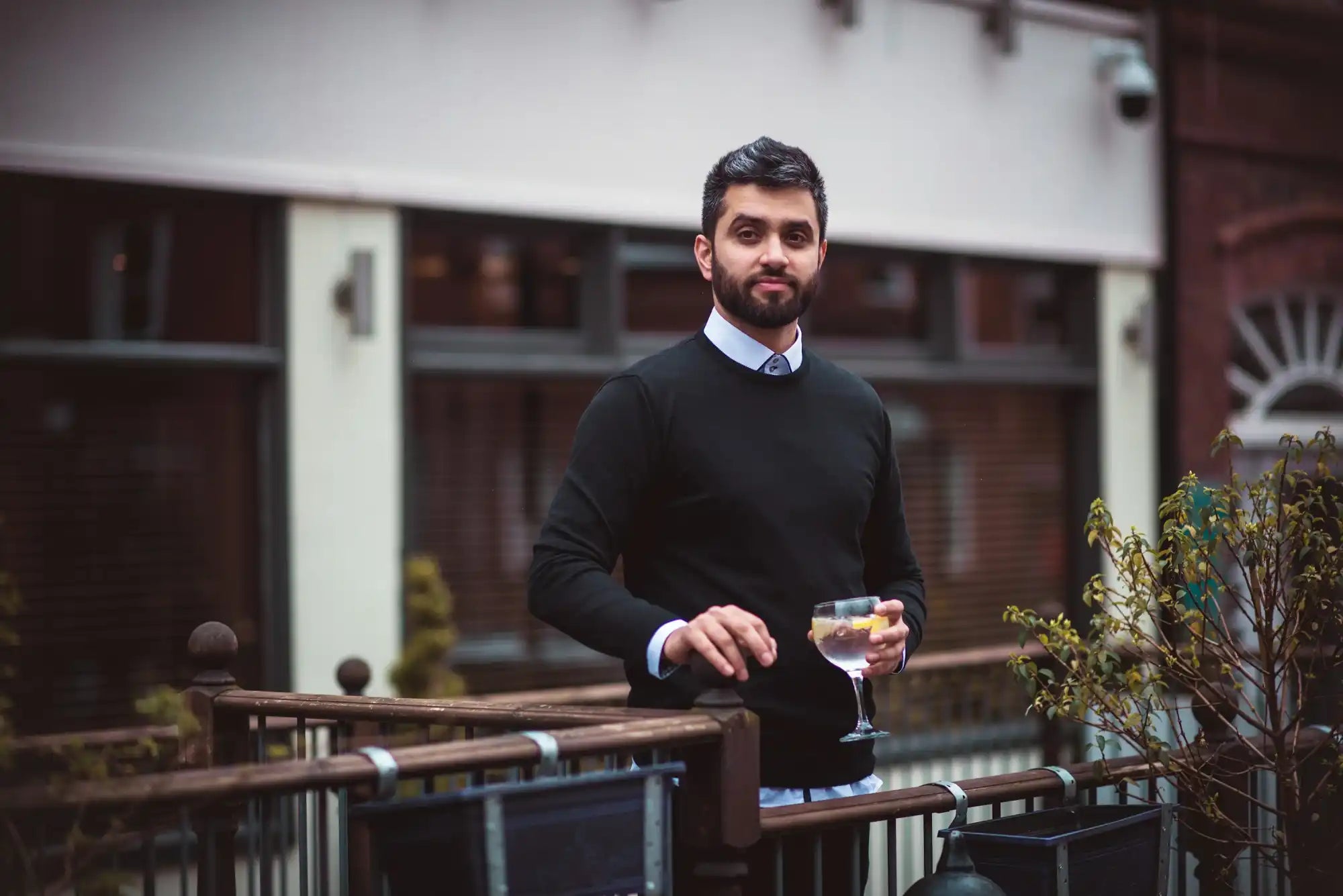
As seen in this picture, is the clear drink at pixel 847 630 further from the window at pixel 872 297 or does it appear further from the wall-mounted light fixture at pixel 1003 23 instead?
the wall-mounted light fixture at pixel 1003 23

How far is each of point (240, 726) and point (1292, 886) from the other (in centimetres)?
223

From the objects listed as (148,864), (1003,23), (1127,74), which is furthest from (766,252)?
(1127,74)

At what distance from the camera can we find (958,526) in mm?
9703

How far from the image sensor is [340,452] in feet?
23.8

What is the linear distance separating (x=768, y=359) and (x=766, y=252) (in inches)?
8.4

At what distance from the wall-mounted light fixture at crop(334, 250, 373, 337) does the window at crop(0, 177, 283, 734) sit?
33cm

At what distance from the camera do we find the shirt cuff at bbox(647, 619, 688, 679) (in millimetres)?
2836

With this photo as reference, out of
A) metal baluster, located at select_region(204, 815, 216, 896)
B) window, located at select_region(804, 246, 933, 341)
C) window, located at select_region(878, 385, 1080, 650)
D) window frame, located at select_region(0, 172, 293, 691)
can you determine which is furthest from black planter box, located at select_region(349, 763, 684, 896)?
window, located at select_region(878, 385, 1080, 650)

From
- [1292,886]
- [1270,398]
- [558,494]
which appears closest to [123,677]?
[558,494]

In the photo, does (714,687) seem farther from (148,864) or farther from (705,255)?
(148,864)

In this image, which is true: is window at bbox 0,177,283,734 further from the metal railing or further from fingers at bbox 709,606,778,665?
fingers at bbox 709,606,778,665

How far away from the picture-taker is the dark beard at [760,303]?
3137mm

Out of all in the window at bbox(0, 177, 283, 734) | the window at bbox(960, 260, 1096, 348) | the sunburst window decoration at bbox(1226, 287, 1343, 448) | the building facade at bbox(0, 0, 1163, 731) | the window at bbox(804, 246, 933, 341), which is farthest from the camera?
the sunburst window decoration at bbox(1226, 287, 1343, 448)

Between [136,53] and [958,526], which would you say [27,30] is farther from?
[958,526]
